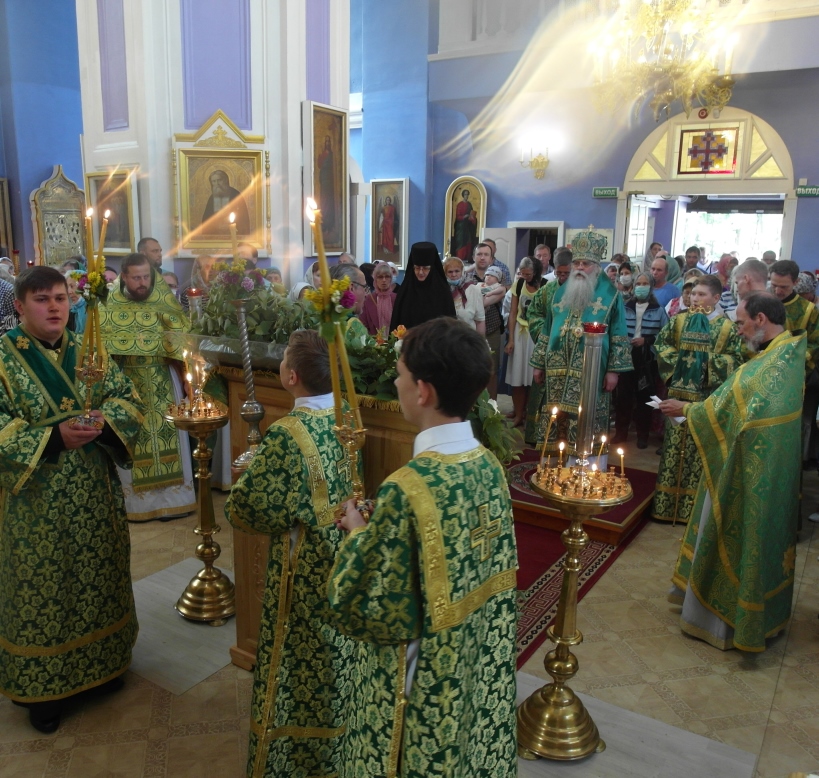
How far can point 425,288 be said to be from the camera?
550 centimetres

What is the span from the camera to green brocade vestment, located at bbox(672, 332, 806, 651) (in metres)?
3.37

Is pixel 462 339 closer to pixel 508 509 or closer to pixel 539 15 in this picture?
pixel 508 509

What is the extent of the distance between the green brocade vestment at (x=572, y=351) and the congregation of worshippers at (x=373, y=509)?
0.02 meters

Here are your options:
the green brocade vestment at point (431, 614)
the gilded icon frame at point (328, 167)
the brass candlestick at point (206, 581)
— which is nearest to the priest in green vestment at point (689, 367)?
the brass candlestick at point (206, 581)

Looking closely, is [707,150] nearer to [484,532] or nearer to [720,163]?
[720,163]

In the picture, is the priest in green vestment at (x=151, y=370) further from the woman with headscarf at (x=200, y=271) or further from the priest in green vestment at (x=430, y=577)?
the priest in green vestment at (x=430, y=577)

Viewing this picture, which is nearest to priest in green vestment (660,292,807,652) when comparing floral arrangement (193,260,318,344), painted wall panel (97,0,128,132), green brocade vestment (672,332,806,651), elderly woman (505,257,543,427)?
green brocade vestment (672,332,806,651)

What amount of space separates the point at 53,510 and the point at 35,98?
11.8 meters

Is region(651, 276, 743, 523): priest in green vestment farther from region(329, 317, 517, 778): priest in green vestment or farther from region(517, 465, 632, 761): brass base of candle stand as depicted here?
region(329, 317, 517, 778): priest in green vestment

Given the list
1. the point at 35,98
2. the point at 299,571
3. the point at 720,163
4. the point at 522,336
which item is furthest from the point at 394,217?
the point at 299,571

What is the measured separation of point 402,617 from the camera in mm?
1642

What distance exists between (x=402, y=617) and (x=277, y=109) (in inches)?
274

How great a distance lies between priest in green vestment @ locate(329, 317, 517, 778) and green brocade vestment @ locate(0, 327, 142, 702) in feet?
5.05

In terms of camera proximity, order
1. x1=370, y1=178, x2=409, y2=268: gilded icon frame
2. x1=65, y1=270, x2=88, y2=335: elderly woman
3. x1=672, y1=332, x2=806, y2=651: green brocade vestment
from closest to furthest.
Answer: x1=672, y1=332, x2=806, y2=651: green brocade vestment → x1=65, y1=270, x2=88, y2=335: elderly woman → x1=370, y1=178, x2=409, y2=268: gilded icon frame
